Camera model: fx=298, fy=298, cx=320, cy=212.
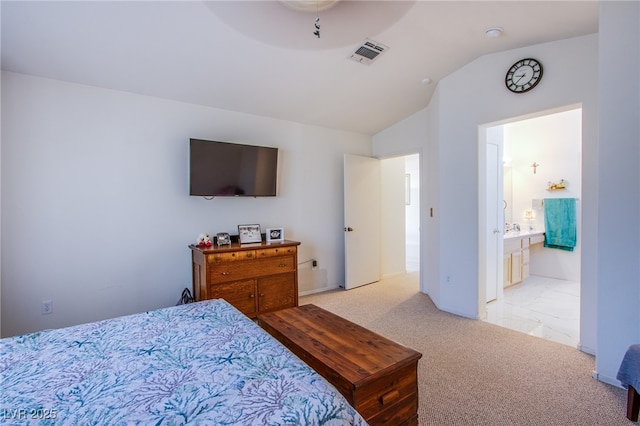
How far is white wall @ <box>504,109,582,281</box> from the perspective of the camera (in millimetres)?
4590

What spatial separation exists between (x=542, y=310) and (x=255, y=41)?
410 centimetres

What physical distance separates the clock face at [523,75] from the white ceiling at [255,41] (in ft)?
0.57

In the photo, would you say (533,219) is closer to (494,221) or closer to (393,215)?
(494,221)

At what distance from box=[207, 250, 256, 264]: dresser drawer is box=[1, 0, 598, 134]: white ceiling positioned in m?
1.69

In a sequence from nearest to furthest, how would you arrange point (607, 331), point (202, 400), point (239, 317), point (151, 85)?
point (202, 400) < point (239, 317) < point (607, 331) < point (151, 85)

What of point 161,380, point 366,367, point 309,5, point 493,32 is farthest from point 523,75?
point 161,380

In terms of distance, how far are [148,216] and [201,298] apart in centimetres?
100

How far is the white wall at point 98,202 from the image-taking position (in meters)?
2.50

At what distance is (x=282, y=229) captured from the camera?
3.71 meters

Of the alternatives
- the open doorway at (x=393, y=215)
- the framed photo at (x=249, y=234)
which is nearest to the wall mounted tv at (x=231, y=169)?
the framed photo at (x=249, y=234)

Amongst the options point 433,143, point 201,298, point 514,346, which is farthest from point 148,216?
point 514,346

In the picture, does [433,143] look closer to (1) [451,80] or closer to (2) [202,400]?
(1) [451,80]

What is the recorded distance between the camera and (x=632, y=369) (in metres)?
1.62

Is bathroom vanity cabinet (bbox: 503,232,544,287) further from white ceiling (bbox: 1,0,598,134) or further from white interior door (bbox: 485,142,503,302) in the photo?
white ceiling (bbox: 1,0,598,134)
